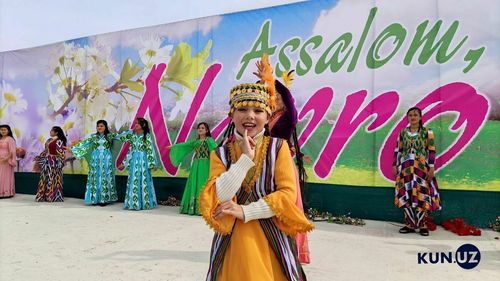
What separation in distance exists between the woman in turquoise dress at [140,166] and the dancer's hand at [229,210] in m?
5.23

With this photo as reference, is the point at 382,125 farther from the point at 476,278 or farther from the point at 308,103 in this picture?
the point at 476,278

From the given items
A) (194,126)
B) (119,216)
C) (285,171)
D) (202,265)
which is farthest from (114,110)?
(285,171)

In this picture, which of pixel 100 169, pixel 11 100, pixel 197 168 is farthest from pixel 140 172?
pixel 11 100

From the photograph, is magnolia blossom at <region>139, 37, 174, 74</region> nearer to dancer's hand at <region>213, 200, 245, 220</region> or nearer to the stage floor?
the stage floor

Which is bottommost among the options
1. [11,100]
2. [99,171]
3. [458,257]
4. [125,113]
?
[458,257]

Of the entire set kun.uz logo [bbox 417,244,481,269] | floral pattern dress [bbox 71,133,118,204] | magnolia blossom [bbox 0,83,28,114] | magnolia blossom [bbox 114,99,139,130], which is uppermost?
magnolia blossom [bbox 0,83,28,114]

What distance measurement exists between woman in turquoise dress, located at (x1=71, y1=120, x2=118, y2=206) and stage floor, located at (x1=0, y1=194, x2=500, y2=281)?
126 centimetres

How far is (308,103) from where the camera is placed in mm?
5617

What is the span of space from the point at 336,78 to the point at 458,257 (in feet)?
9.67

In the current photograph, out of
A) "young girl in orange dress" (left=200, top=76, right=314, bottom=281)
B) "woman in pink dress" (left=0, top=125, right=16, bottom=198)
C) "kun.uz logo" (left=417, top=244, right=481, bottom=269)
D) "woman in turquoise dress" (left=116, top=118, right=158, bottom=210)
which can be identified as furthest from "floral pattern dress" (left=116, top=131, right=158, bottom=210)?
"young girl in orange dress" (left=200, top=76, right=314, bottom=281)

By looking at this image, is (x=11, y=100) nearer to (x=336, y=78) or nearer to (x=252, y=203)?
(x=336, y=78)

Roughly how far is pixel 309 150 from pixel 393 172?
130 cm

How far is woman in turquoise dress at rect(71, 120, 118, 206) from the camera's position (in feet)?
22.6

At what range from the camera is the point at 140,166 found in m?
6.51
